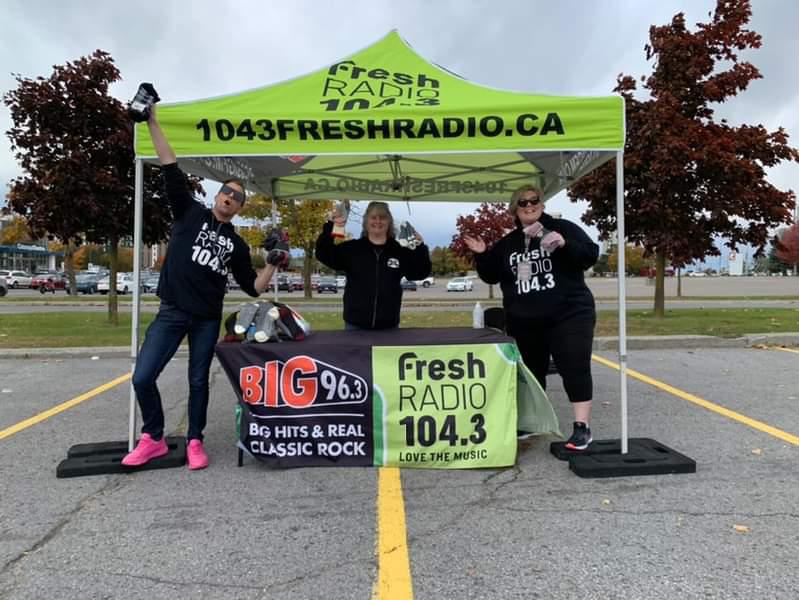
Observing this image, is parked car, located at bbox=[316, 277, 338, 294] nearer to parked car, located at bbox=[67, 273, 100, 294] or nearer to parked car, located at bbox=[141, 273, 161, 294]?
parked car, located at bbox=[141, 273, 161, 294]

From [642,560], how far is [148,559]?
7.44ft

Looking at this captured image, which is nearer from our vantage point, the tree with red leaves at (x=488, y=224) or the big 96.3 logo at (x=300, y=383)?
the big 96.3 logo at (x=300, y=383)

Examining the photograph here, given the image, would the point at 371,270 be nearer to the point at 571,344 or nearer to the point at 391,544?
the point at 571,344

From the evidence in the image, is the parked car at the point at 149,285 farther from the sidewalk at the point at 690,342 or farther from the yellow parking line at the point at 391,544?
the yellow parking line at the point at 391,544

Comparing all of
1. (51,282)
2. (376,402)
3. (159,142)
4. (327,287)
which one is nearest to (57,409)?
(159,142)

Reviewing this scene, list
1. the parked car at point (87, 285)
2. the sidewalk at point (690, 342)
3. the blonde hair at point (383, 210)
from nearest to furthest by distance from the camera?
the blonde hair at point (383, 210), the sidewalk at point (690, 342), the parked car at point (87, 285)

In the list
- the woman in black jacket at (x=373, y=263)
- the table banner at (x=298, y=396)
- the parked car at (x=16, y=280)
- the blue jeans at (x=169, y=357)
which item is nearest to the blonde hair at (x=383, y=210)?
the woman in black jacket at (x=373, y=263)

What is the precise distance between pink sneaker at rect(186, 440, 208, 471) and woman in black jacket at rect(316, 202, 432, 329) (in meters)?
1.45

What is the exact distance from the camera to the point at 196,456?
3.82 m

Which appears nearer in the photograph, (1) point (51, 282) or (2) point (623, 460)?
(2) point (623, 460)

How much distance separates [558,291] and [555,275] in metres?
0.11

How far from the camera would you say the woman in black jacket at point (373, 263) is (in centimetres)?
432

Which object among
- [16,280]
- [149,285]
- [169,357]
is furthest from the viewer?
[16,280]

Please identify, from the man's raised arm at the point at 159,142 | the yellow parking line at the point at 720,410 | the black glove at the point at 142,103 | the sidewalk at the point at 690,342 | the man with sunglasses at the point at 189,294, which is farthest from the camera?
the sidewalk at the point at 690,342
